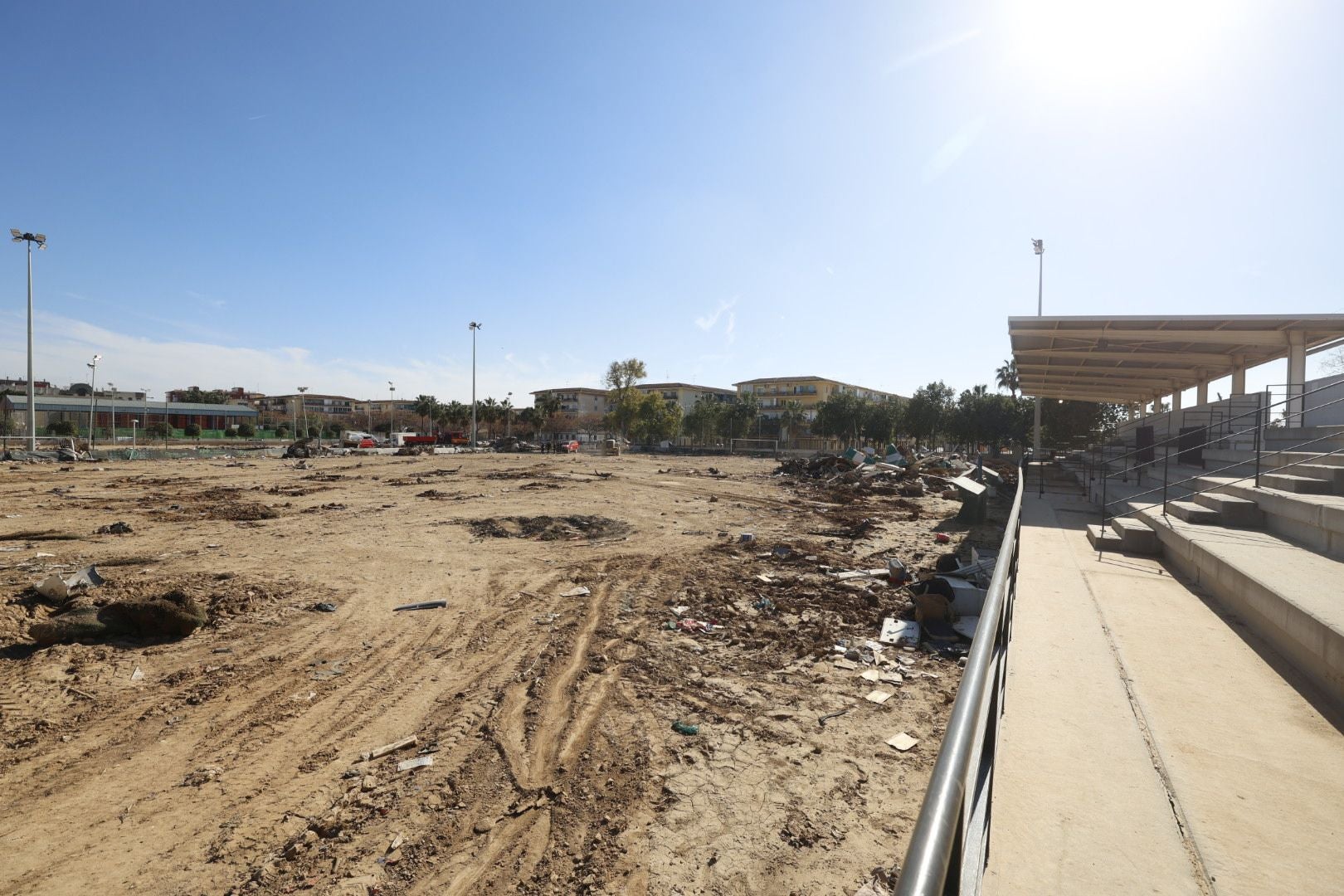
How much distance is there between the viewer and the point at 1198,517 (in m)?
8.04

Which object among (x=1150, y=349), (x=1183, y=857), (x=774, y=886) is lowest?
(x=774, y=886)

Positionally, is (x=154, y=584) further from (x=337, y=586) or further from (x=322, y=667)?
(x=322, y=667)

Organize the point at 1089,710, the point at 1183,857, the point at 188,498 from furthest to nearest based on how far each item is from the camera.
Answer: the point at 188,498 → the point at 1089,710 → the point at 1183,857

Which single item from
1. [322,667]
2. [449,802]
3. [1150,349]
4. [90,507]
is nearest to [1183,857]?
[449,802]

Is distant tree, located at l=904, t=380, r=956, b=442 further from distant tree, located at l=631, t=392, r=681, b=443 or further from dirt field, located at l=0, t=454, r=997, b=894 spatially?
dirt field, located at l=0, t=454, r=997, b=894

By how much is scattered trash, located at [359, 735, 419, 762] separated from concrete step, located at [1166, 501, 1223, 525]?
388 inches

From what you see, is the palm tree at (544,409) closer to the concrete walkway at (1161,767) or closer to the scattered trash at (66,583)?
the scattered trash at (66,583)

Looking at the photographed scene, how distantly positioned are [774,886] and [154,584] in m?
10.0

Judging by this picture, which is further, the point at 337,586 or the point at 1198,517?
the point at 337,586

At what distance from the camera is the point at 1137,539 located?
8.36m

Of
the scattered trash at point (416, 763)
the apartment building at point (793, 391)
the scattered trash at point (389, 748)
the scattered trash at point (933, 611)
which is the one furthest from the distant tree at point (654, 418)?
the scattered trash at point (416, 763)

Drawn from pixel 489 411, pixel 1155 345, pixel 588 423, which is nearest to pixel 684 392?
pixel 588 423

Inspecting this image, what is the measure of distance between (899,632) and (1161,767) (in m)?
4.36

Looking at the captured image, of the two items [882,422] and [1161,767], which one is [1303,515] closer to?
[1161,767]
